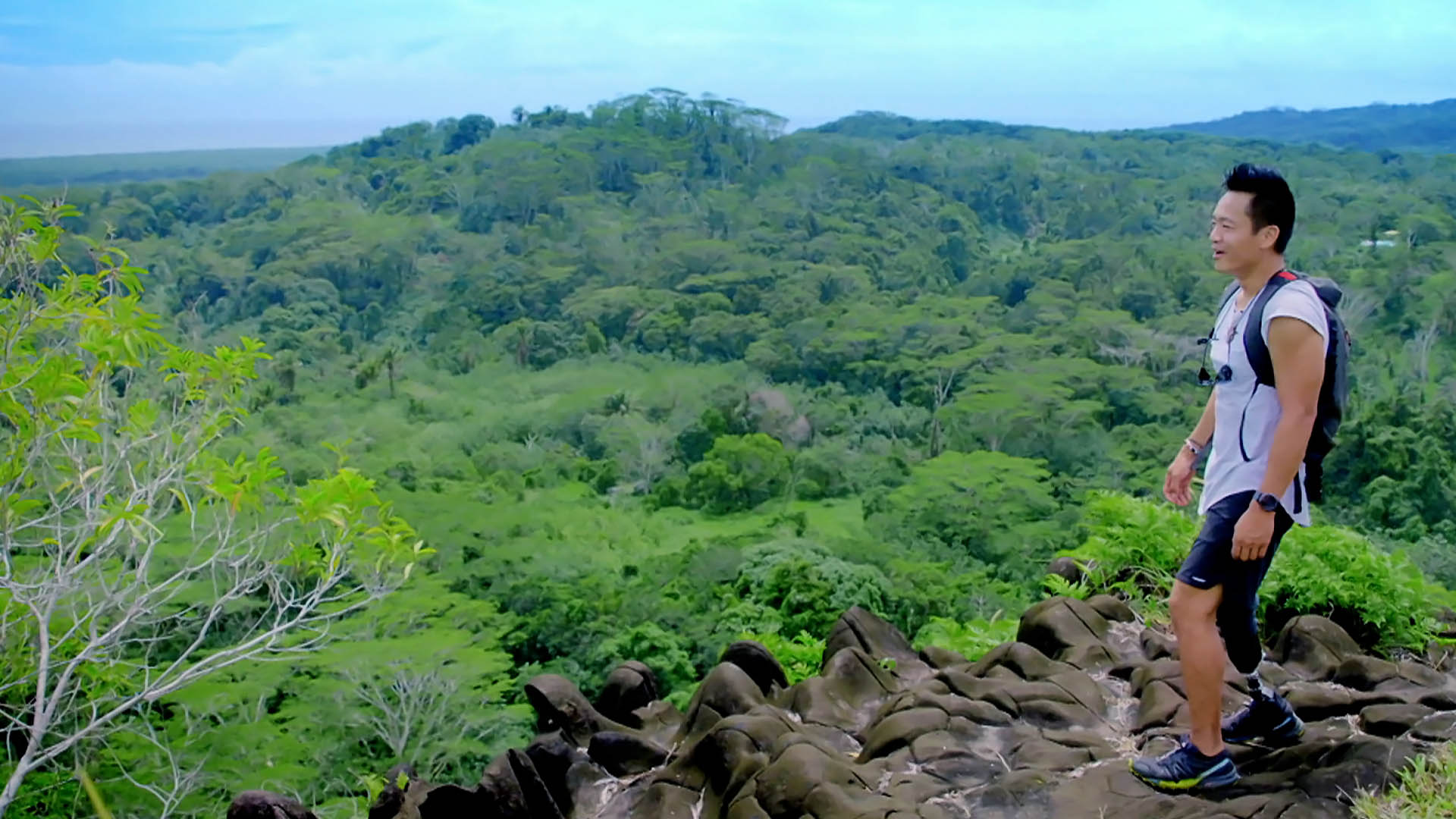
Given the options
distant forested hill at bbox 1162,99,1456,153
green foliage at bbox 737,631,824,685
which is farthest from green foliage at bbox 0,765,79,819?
distant forested hill at bbox 1162,99,1456,153

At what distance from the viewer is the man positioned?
1821mm

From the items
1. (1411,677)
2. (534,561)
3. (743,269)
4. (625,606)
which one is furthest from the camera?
(743,269)

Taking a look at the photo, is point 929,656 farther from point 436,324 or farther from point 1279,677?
point 436,324

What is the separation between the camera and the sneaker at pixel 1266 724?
2152 millimetres

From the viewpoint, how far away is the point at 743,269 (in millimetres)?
24969

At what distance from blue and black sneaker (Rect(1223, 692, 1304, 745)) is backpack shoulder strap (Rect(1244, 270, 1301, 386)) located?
Result: 0.66 metres

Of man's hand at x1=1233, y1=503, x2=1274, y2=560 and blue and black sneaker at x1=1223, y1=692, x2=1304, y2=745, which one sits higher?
man's hand at x1=1233, y1=503, x2=1274, y2=560

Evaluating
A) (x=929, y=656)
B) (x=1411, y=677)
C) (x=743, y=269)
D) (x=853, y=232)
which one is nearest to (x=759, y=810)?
(x=929, y=656)

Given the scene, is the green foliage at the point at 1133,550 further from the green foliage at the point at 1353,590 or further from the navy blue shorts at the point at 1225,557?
the navy blue shorts at the point at 1225,557

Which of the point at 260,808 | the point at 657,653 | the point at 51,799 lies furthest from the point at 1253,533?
the point at 657,653

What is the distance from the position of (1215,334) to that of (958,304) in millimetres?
21192

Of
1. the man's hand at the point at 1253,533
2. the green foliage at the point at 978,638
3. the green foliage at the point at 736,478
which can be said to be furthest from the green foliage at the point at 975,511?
the man's hand at the point at 1253,533

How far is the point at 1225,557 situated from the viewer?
6.44 ft

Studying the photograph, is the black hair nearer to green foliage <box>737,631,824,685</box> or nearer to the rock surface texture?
the rock surface texture
